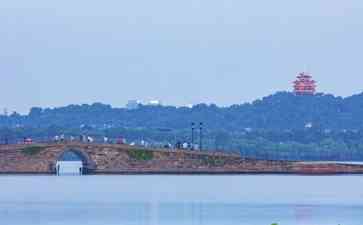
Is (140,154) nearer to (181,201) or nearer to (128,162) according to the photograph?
(128,162)

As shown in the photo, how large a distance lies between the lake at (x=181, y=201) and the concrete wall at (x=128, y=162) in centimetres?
331

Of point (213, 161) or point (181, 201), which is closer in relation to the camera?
point (181, 201)

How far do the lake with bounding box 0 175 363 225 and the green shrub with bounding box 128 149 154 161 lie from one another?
16.1ft

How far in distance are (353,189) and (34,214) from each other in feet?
111

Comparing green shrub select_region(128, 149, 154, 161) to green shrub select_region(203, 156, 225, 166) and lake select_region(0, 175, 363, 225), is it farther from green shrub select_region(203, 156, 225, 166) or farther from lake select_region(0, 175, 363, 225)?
lake select_region(0, 175, 363, 225)

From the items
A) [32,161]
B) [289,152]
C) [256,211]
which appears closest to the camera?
[256,211]

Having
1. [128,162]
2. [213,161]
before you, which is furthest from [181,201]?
[128,162]

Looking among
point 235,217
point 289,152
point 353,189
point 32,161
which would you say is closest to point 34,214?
point 235,217

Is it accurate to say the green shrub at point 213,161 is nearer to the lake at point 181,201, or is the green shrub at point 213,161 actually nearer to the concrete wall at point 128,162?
the concrete wall at point 128,162

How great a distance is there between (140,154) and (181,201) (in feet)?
148

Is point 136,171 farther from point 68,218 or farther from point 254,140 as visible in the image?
point 68,218

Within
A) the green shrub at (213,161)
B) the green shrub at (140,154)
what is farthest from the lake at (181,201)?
the green shrub at (140,154)

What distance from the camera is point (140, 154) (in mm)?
146875

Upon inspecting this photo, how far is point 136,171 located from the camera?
151 meters
